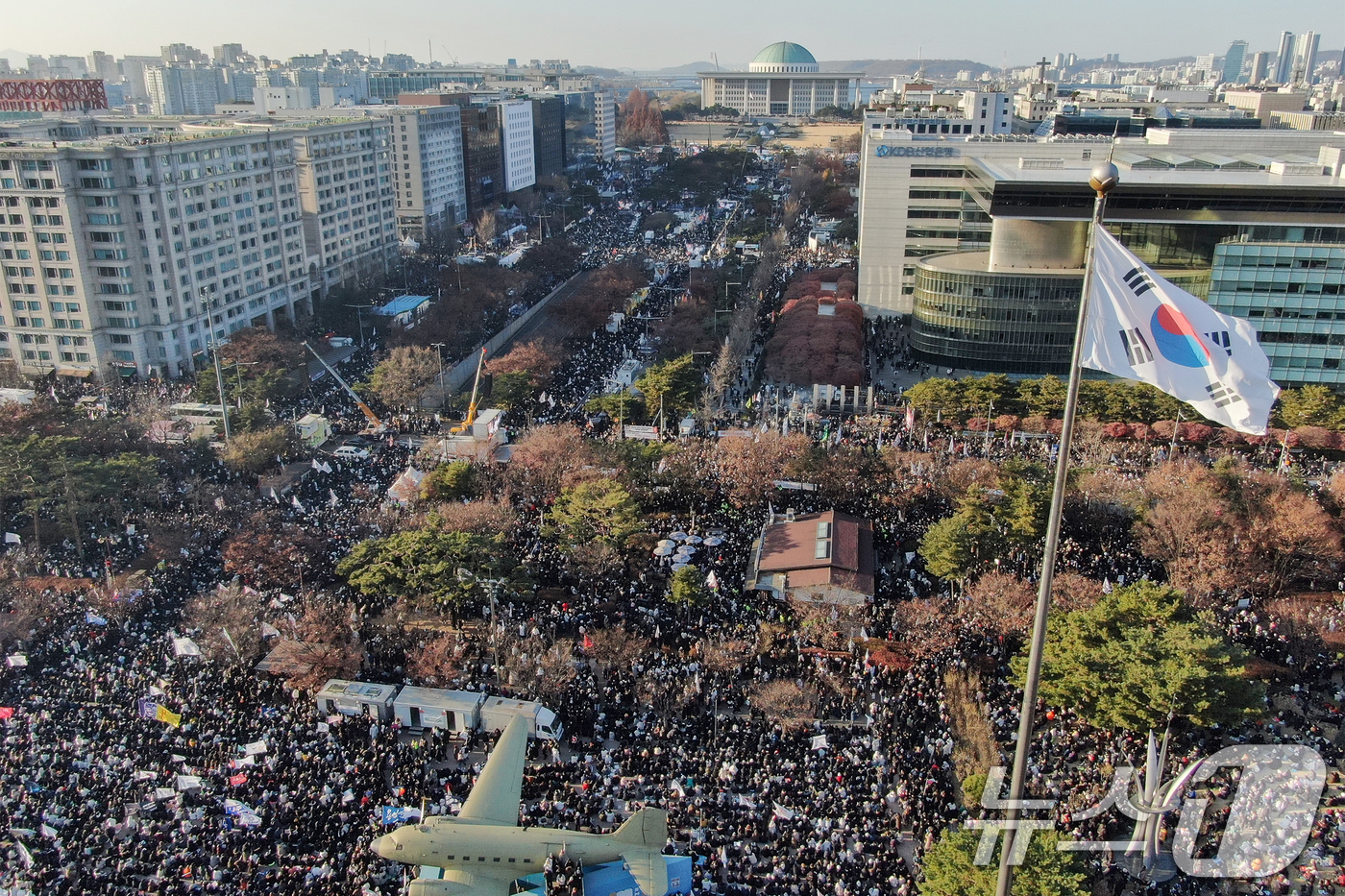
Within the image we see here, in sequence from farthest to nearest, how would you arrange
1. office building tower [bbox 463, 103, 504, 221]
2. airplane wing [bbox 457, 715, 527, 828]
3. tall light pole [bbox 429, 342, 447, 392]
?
office building tower [bbox 463, 103, 504, 221], tall light pole [bbox 429, 342, 447, 392], airplane wing [bbox 457, 715, 527, 828]

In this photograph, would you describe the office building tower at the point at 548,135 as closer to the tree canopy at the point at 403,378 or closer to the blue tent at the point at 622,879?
the tree canopy at the point at 403,378

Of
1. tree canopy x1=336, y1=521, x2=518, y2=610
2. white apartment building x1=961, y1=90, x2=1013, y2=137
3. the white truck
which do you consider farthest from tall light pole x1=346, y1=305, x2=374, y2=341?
white apartment building x1=961, y1=90, x2=1013, y2=137

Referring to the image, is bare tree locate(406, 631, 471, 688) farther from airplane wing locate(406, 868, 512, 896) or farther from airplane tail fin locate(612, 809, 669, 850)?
airplane tail fin locate(612, 809, 669, 850)

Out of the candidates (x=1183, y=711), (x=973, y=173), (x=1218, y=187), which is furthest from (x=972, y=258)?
(x=1183, y=711)

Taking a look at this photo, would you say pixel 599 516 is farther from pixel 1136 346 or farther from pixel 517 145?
pixel 517 145

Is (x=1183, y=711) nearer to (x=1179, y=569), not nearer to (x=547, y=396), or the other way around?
(x=1179, y=569)

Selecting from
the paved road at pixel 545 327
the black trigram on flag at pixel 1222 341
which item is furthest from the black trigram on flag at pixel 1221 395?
the paved road at pixel 545 327
